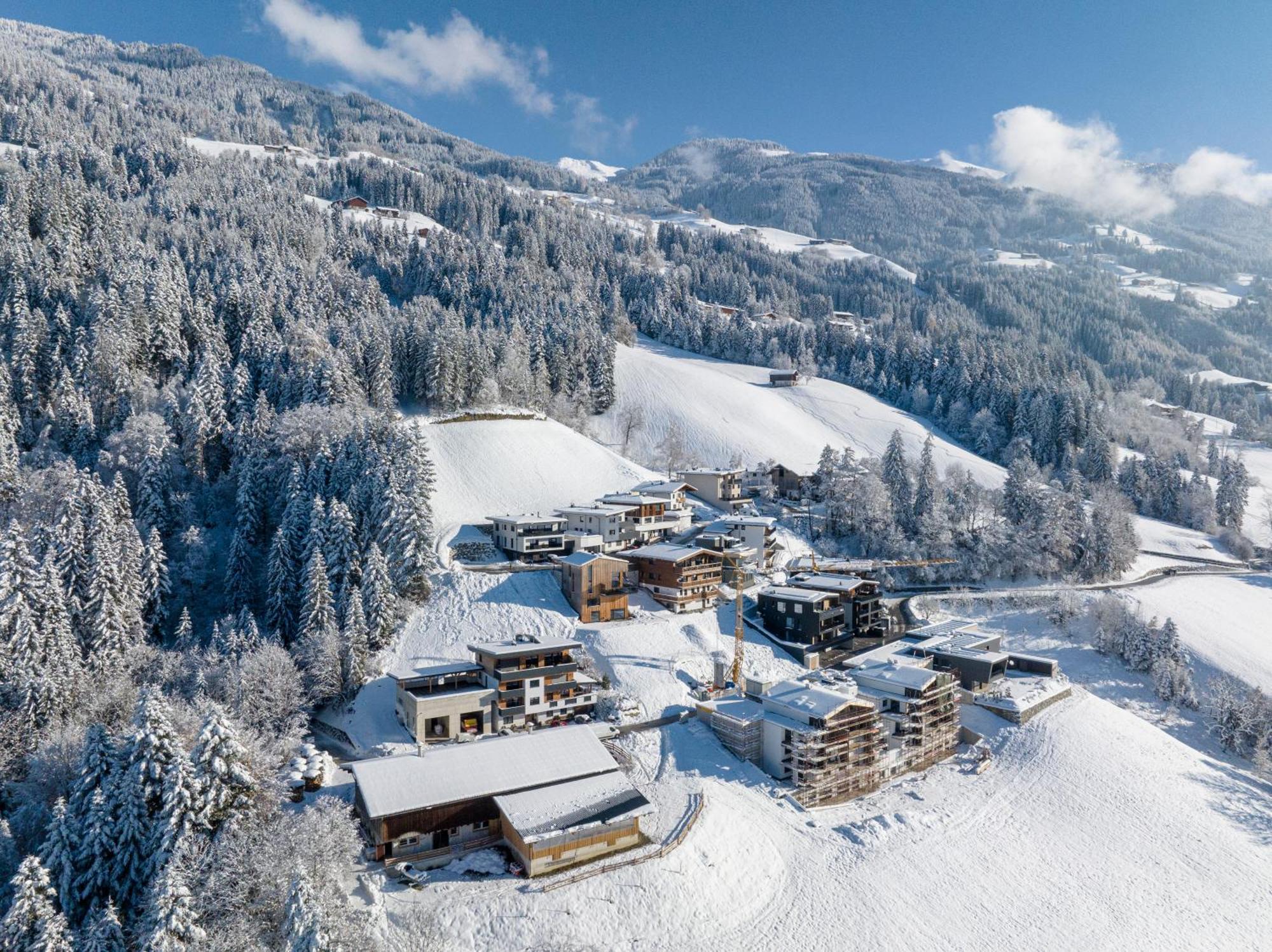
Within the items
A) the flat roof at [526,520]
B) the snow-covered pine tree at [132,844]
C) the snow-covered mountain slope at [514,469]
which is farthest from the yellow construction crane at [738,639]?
the snow-covered pine tree at [132,844]

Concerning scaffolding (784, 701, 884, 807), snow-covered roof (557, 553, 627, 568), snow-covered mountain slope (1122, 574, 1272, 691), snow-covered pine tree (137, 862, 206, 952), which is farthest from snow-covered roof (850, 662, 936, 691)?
snow-covered pine tree (137, 862, 206, 952)

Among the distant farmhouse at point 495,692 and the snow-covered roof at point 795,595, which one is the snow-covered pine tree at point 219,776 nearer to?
the distant farmhouse at point 495,692

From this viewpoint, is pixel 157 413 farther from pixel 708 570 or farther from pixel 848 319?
pixel 848 319

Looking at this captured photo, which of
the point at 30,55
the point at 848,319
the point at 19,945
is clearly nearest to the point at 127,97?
the point at 30,55

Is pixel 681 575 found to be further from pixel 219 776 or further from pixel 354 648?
pixel 219 776

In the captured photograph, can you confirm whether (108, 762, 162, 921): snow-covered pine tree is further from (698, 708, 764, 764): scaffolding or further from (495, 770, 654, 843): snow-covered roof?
(698, 708, 764, 764): scaffolding

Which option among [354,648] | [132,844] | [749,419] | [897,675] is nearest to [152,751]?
[132,844]
